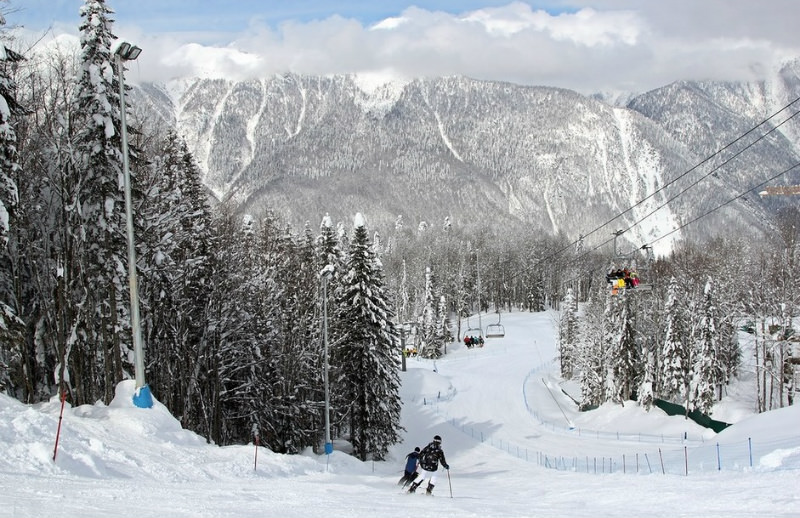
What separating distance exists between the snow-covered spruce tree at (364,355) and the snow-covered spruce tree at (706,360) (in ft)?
90.2

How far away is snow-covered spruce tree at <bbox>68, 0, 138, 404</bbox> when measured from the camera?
1812 centimetres

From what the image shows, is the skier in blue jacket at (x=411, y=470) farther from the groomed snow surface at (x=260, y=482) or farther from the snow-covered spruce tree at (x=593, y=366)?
the snow-covered spruce tree at (x=593, y=366)

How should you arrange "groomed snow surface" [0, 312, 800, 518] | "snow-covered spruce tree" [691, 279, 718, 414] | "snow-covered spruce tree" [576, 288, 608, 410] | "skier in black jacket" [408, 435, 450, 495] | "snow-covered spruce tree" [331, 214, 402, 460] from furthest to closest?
"snow-covered spruce tree" [576, 288, 608, 410] → "snow-covered spruce tree" [691, 279, 718, 414] → "snow-covered spruce tree" [331, 214, 402, 460] → "skier in black jacket" [408, 435, 450, 495] → "groomed snow surface" [0, 312, 800, 518]

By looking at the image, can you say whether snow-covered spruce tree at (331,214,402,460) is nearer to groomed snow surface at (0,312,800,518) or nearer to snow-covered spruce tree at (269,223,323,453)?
snow-covered spruce tree at (269,223,323,453)

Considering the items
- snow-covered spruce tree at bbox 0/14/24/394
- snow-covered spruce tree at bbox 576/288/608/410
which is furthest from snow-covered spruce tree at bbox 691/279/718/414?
snow-covered spruce tree at bbox 0/14/24/394

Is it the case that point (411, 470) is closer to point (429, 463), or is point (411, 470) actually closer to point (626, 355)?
point (429, 463)

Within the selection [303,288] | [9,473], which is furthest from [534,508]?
[303,288]

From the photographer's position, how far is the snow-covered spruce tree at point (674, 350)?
170 feet

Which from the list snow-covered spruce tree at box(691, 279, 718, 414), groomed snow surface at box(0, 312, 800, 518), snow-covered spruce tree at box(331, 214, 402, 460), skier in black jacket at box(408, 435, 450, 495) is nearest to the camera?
groomed snow surface at box(0, 312, 800, 518)

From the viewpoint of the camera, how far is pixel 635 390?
5588 cm

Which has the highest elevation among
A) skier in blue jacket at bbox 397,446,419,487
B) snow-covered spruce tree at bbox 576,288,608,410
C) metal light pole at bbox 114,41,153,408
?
metal light pole at bbox 114,41,153,408

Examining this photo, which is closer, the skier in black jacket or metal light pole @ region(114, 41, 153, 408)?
metal light pole @ region(114, 41, 153, 408)

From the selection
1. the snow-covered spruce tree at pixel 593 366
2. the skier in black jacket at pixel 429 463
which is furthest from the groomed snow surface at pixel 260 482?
the snow-covered spruce tree at pixel 593 366

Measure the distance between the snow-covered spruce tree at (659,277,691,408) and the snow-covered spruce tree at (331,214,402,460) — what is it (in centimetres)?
2707
